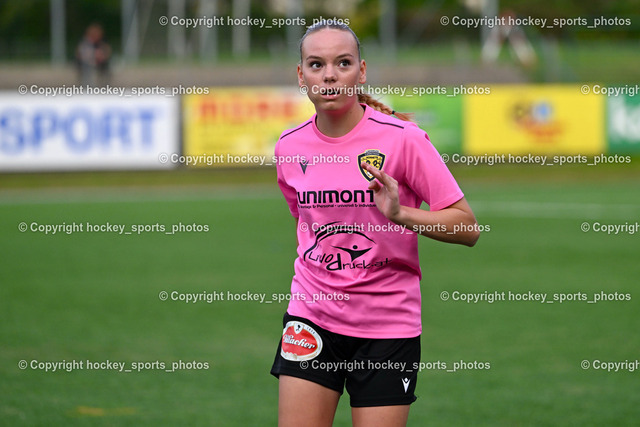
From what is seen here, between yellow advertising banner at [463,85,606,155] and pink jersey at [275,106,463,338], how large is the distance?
20808mm

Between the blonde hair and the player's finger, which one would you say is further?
the blonde hair

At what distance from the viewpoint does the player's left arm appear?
12.9 feet

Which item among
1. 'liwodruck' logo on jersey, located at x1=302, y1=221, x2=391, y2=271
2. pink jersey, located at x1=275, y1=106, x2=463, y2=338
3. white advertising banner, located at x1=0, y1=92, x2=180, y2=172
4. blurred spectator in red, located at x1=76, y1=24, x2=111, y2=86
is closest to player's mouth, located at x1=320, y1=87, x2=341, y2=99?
pink jersey, located at x1=275, y1=106, x2=463, y2=338

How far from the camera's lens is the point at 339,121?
427 centimetres

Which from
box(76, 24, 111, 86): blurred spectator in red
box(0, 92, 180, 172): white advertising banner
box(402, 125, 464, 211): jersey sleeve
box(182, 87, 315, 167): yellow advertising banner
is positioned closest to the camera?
box(402, 125, 464, 211): jersey sleeve

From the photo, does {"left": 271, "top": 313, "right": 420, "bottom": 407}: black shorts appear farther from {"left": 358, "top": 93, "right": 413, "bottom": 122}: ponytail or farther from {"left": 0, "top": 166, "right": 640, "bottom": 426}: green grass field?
{"left": 358, "top": 93, "right": 413, "bottom": 122}: ponytail

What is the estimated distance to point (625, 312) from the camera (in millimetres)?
9945

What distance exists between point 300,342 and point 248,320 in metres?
5.57

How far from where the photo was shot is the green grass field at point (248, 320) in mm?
6933

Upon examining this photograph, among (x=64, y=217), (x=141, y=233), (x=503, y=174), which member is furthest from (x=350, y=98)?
(x=503, y=174)

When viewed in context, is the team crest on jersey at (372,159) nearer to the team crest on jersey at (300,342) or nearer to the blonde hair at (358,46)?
the blonde hair at (358,46)

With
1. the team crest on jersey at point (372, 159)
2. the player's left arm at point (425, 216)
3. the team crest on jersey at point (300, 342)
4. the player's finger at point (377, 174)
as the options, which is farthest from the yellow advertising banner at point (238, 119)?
the player's finger at point (377, 174)

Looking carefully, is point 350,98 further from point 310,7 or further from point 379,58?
point 310,7

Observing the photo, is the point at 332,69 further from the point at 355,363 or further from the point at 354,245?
the point at 355,363
